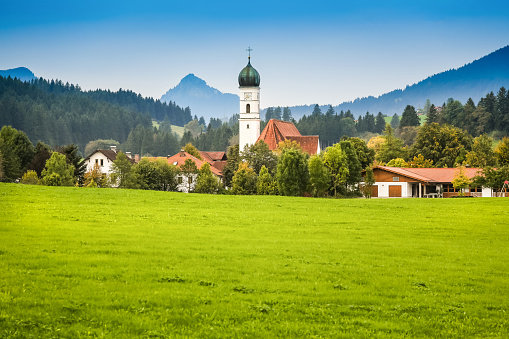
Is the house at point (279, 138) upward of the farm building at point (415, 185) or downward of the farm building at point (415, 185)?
upward

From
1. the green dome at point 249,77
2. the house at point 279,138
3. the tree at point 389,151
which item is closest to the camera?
the tree at point 389,151

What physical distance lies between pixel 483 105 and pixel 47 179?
13962 cm

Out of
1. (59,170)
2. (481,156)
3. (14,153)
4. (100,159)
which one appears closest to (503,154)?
(481,156)

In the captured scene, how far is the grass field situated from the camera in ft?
35.1

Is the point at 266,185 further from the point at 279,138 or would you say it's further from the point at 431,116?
the point at 431,116

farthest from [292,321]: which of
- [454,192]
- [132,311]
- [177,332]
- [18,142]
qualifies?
[18,142]

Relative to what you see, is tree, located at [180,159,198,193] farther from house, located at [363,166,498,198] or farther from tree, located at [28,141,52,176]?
house, located at [363,166,498,198]

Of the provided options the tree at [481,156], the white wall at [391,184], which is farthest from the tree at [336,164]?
the tree at [481,156]

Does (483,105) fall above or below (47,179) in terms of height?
above

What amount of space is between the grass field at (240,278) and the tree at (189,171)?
6591 centimetres

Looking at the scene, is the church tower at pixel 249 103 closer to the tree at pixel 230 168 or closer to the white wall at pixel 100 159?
the tree at pixel 230 168

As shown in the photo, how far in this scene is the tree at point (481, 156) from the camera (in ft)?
327

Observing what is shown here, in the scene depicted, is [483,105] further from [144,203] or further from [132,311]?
[132,311]

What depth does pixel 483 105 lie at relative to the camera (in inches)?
6777
